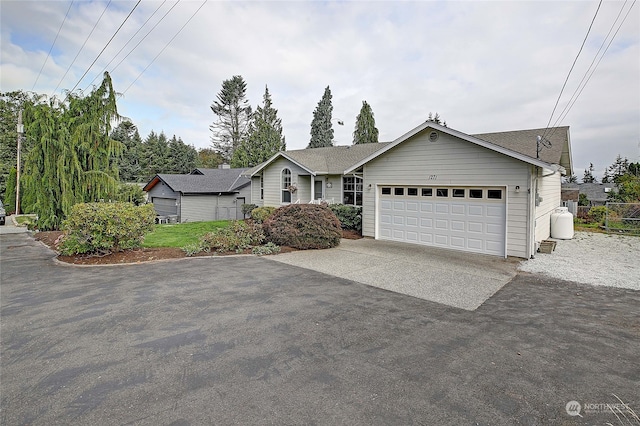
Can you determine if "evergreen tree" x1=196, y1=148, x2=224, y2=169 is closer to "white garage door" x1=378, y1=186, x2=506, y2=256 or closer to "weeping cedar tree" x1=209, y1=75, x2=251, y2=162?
"weeping cedar tree" x1=209, y1=75, x2=251, y2=162

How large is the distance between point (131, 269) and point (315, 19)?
1044 centimetres

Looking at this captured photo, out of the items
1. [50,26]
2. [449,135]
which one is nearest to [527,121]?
[449,135]

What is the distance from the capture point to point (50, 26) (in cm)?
1119

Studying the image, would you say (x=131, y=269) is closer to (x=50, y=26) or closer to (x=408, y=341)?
(x=408, y=341)

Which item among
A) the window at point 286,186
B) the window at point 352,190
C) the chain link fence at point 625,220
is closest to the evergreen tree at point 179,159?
the window at point 286,186

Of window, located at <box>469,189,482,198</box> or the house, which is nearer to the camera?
the house

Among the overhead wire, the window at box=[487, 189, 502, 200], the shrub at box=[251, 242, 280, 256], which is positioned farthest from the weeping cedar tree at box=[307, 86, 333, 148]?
the window at box=[487, 189, 502, 200]

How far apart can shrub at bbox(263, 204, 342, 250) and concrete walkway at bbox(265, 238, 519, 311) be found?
46cm

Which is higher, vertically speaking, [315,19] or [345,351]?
[315,19]

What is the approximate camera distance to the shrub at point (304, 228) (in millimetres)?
11211

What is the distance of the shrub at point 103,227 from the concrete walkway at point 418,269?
13.5 ft

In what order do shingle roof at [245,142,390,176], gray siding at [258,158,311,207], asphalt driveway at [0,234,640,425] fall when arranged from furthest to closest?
gray siding at [258,158,311,207] → shingle roof at [245,142,390,176] → asphalt driveway at [0,234,640,425]

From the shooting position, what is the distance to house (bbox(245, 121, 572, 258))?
982cm

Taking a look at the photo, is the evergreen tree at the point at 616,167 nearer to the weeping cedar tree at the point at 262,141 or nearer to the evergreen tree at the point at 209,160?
the weeping cedar tree at the point at 262,141
